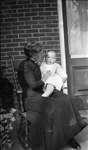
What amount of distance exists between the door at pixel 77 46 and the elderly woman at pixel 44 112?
1.52 metres

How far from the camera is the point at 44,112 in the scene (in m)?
4.26

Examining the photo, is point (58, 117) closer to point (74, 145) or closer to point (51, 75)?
point (74, 145)

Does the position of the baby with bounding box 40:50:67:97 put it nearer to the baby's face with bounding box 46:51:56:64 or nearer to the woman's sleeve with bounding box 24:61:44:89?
the baby's face with bounding box 46:51:56:64

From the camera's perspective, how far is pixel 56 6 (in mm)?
5547

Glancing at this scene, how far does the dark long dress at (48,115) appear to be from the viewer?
4.20 meters

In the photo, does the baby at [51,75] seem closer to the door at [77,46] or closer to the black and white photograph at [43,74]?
the black and white photograph at [43,74]

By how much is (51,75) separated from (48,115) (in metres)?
0.57

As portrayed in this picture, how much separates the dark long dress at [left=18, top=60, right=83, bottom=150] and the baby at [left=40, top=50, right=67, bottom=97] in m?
0.09

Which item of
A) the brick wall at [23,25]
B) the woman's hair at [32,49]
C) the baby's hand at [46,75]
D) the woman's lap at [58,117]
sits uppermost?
the brick wall at [23,25]

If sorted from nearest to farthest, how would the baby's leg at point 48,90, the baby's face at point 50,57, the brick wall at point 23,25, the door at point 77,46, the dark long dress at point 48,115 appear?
the dark long dress at point 48,115
the baby's leg at point 48,90
the baby's face at point 50,57
the brick wall at point 23,25
the door at point 77,46

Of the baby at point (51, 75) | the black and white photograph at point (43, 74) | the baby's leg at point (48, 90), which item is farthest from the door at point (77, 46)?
the baby's leg at point (48, 90)

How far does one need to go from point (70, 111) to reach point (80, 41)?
6.94 feet

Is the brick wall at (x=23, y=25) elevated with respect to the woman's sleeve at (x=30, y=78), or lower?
elevated

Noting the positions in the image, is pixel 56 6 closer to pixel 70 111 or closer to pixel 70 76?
pixel 70 76
